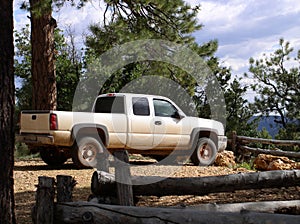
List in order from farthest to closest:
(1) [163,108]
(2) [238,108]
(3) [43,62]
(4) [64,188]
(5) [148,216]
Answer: (2) [238,108], (3) [43,62], (1) [163,108], (4) [64,188], (5) [148,216]

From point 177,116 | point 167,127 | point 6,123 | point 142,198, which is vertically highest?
point 177,116

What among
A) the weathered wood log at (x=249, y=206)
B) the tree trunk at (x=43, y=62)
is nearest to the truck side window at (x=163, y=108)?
the tree trunk at (x=43, y=62)

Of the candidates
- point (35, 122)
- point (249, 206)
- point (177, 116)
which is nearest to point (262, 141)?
point (177, 116)

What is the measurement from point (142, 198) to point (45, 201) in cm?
372

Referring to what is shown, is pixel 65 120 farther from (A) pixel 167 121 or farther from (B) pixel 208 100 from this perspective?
(B) pixel 208 100

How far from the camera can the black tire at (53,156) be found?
1254cm

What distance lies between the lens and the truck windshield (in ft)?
39.9

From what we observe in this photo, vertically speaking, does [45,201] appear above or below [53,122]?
below

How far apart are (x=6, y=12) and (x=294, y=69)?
23466mm

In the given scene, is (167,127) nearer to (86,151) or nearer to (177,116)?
(177,116)

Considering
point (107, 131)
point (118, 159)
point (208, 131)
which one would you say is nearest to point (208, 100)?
point (208, 131)

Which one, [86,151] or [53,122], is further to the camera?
[86,151]

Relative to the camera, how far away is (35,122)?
1143 centimetres

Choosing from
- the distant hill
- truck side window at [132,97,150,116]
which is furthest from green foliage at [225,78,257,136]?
truck side window at [132,97,150,116]
